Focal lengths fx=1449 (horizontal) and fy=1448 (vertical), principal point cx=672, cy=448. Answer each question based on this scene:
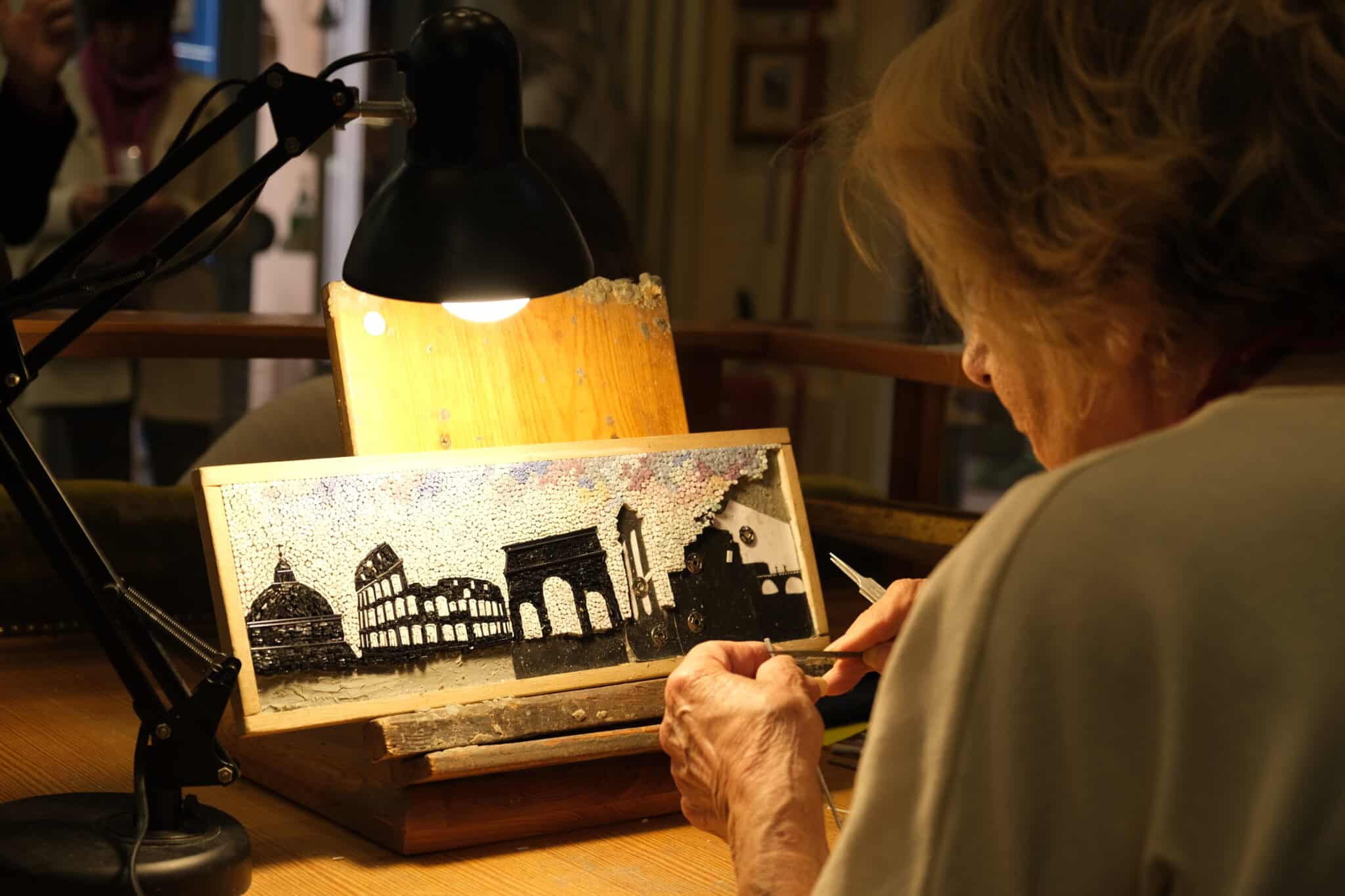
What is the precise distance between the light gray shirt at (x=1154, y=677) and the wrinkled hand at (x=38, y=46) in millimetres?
2907

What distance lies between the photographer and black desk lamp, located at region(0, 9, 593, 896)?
1.04 meters

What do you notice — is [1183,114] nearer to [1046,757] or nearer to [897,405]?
[1046,757]

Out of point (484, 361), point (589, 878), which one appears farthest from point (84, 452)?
point (589, 878)

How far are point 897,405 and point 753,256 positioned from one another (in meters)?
2.81

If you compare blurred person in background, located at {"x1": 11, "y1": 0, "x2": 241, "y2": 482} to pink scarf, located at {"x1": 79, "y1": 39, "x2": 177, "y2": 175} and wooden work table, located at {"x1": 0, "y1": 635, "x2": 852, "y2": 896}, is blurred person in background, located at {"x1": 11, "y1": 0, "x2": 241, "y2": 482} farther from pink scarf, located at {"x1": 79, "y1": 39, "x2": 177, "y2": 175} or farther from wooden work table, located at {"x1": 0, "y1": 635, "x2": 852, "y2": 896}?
wooden work table, located at {"x1": 0, "y1": 635, "x2": 852, "y2": 896}

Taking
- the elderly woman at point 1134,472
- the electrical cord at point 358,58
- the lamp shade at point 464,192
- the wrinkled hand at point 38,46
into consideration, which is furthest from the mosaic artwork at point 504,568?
the wrinkled hand at point 38,46

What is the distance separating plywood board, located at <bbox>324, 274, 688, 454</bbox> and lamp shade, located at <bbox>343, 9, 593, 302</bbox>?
245mm

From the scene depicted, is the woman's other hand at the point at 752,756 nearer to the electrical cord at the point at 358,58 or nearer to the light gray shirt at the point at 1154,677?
the light gray shirt at the point at 1154,677

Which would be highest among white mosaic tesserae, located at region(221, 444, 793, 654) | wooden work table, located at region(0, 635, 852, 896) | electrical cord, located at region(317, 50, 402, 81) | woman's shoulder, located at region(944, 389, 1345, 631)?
electrical cord, located at region(317, 50, 402, 81)

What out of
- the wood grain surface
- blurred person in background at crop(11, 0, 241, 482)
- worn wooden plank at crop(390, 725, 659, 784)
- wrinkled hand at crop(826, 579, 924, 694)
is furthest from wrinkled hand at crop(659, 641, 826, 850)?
blurred person in background at crop(11, 0, 241, 482)

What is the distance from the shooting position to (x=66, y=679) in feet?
5.50

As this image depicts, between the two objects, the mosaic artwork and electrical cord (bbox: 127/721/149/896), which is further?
the mosaic artwork

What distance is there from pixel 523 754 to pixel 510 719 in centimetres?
3

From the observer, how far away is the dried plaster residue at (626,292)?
1555mm
